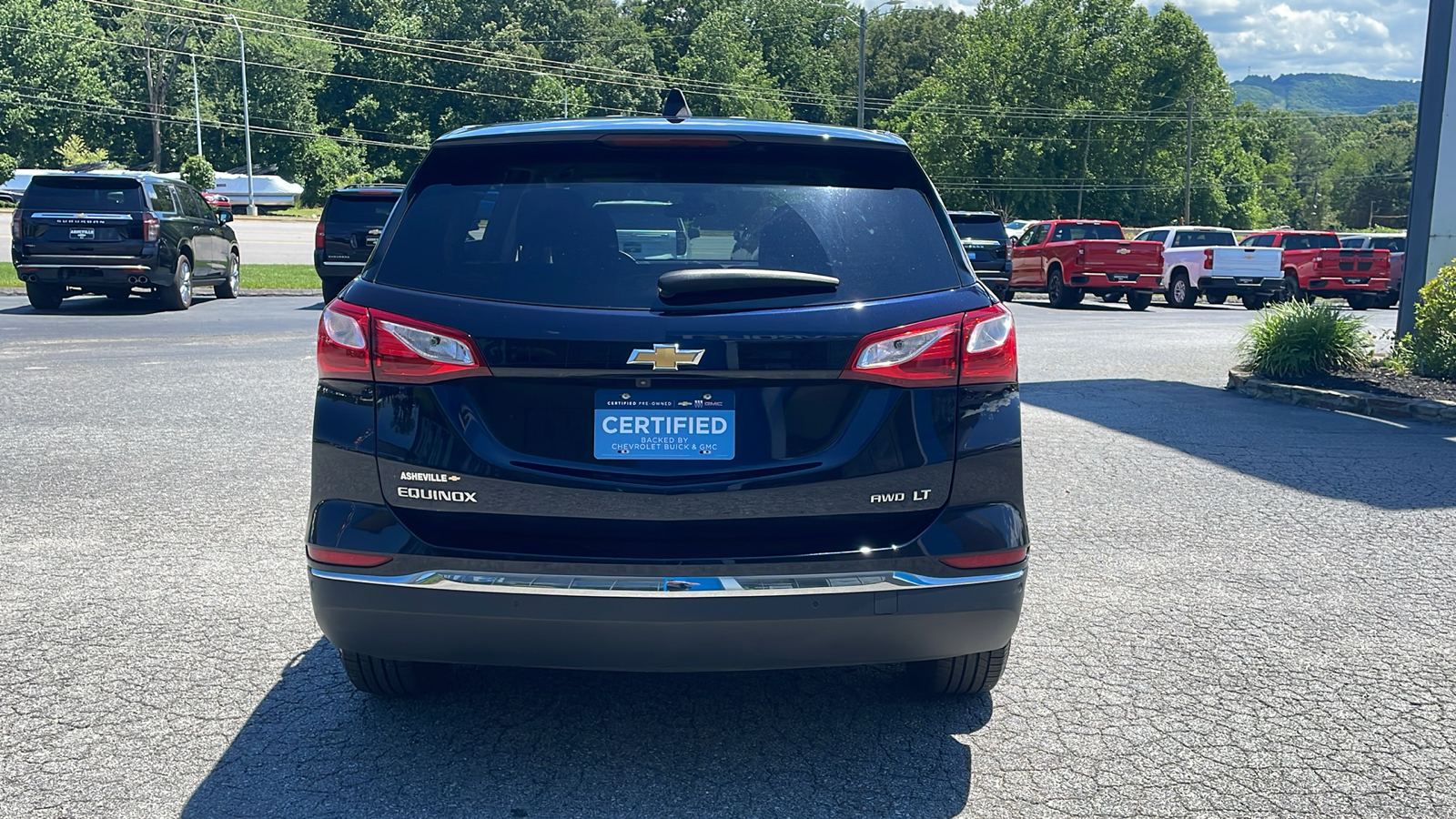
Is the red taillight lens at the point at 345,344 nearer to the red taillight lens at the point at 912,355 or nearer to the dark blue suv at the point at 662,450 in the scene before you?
the dark blue suv at the point at 662,450

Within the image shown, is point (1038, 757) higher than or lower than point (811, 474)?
lower

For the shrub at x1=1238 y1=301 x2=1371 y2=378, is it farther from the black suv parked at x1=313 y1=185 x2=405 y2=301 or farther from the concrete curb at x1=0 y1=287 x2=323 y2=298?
the concrete curb at x1=0 y1=287 x2=323 y2=298

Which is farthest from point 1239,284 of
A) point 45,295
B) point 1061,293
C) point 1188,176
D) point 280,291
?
point 1188,176

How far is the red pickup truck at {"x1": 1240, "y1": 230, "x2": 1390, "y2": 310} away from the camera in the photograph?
28.8 meters

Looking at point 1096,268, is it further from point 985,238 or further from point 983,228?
point 985,238

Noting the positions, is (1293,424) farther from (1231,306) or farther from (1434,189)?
(1231,306)

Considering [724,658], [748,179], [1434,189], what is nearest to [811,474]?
[724,658]

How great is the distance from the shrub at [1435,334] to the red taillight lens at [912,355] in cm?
1027

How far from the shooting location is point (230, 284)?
21812 millimetres

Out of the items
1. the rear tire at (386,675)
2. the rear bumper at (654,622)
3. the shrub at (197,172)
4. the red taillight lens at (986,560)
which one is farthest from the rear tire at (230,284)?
the shrub at (197,172)

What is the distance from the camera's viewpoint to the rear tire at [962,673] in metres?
3.84

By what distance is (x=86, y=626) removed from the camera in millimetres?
4711

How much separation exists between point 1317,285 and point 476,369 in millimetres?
29956

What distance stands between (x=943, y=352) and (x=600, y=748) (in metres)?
1.52
